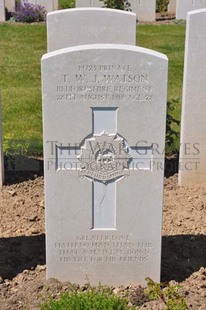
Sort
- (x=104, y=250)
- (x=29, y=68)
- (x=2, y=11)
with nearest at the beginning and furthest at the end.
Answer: (x=104, y=250) → (x=29, y=68) → (x=2, y=11)

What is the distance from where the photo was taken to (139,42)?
42.7 ft

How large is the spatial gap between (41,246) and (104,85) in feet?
5.33

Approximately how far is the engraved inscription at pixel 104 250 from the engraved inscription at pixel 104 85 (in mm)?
996

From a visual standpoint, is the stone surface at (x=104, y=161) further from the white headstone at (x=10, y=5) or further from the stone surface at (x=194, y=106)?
the white headstone at (x=10, y=5)

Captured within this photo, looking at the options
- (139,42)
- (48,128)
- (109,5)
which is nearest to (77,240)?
(48,128)

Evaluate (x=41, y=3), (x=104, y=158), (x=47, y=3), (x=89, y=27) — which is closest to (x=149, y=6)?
(x=47, y=3)

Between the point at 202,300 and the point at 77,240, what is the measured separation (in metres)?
0.94

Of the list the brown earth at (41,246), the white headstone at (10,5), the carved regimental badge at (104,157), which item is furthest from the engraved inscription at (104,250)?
the white headstone at (10,5)

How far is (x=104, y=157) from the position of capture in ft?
14.1

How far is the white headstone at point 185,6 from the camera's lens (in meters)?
15.6

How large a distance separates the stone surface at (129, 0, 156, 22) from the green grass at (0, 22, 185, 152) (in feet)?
3.27

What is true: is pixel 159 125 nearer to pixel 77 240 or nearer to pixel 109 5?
pixel 77 240

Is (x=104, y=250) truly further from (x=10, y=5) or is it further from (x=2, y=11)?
(x=10, y=5)

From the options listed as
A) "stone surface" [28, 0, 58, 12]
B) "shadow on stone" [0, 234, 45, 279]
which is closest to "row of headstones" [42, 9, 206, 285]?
"shadow on stone" [0, 234, 45, 279]
